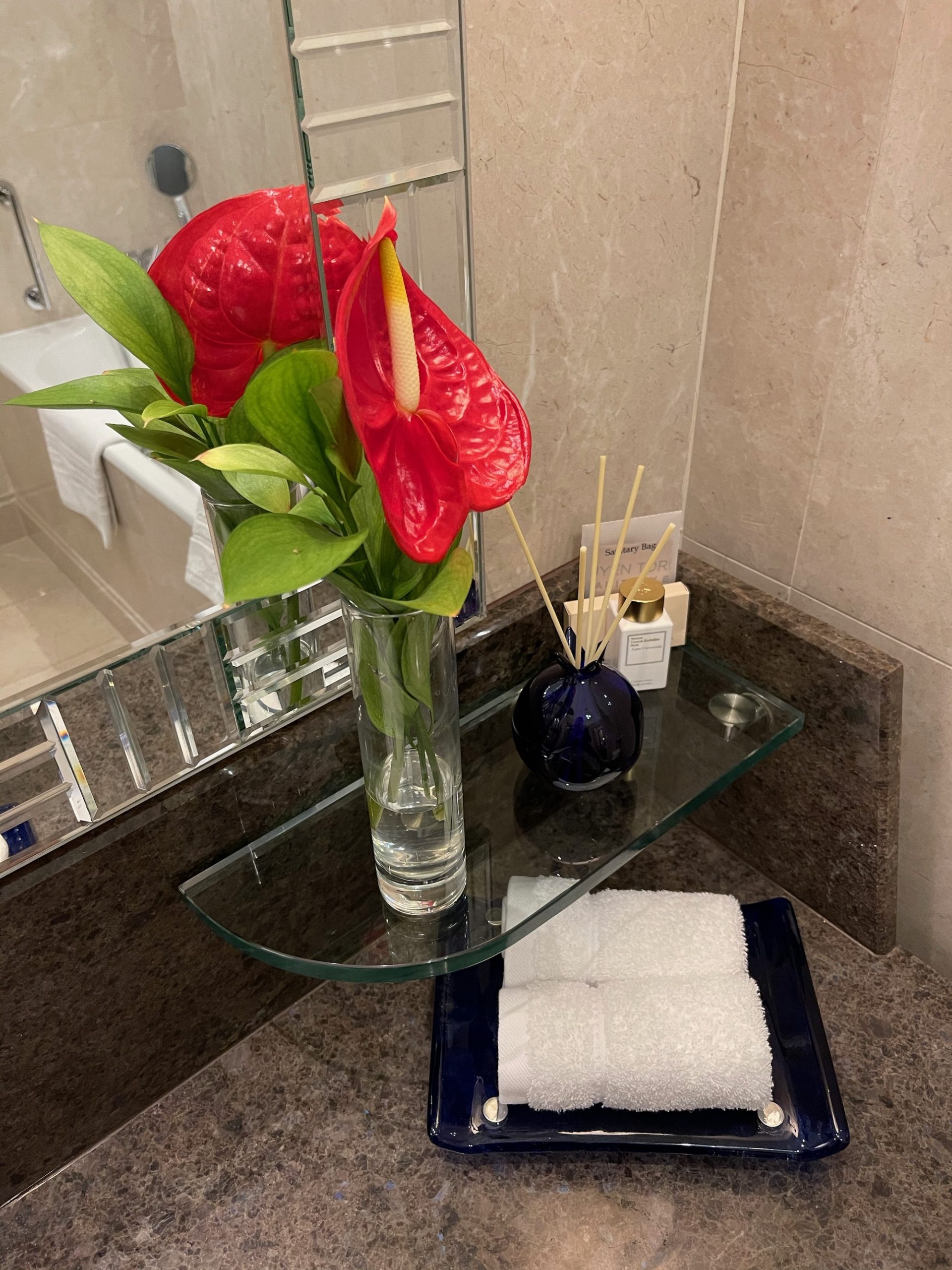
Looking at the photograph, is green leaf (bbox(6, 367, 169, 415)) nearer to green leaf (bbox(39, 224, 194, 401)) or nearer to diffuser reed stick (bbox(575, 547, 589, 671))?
green leaf (bbox(39, 224, 194, 401))

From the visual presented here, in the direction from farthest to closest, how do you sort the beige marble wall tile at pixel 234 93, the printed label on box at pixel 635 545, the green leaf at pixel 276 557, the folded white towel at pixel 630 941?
1. the printed label on box at pixel 635 545
2. the folded white towel at pixel 630 941
3. the beige marble wall tile at pixel 234 93
4. the green leaf at pixel 276 557

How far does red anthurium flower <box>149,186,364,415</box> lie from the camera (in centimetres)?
54

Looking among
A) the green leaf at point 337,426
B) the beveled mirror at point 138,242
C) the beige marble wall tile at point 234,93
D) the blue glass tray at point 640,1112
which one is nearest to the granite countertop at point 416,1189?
the blue glass tray at point 640,1112

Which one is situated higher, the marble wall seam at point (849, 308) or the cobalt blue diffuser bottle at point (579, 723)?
the marble wall seam at point (849, 308)

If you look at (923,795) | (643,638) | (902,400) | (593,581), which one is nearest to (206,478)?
(593,581)

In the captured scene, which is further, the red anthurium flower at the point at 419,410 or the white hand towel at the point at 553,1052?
the white hand towel at the point at 553,1052

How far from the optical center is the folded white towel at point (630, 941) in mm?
768

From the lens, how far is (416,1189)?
0.73 metres

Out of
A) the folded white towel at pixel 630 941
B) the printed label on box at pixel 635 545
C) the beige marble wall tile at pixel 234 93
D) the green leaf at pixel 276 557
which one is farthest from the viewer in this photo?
the printed label on box at pixel 635 545

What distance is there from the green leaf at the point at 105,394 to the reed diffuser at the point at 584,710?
0.89 ft

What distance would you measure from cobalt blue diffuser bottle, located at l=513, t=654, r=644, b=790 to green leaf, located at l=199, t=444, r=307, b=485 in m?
0.31

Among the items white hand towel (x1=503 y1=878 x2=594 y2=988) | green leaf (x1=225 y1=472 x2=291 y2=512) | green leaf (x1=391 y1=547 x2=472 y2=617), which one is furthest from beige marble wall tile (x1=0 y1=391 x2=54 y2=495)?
white hand towel (x1=503 y1=878 x2=594 y2=988)

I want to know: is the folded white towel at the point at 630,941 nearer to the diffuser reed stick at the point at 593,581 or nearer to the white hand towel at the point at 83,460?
the diffuser reed stick at the point at 593,581

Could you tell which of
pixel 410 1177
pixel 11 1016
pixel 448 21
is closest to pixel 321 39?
pixel 448 21
